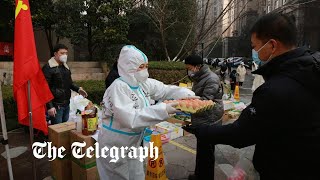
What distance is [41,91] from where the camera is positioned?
10.8 feet

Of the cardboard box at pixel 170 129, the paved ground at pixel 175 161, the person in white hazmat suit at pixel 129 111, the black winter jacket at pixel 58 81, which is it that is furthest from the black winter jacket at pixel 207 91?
the black winter jacket at pixel 58 81

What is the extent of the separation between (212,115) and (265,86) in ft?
7.18

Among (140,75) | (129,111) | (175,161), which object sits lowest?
(175,161)

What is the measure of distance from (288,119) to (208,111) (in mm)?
2129

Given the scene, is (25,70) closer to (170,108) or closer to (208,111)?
(170,108)

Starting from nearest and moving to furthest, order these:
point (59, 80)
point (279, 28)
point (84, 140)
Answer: point (279, 28) < point (84, 140) < point (59, 80)

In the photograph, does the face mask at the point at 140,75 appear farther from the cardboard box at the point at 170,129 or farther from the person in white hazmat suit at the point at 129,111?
the cardboard box at the point at 170,129

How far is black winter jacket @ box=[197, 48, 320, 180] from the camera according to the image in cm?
159

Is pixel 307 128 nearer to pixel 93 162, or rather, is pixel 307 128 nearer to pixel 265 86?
pixel 265 86

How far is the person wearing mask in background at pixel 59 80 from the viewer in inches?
187

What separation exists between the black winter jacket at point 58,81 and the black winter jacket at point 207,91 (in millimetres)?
2486

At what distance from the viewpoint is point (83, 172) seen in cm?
341

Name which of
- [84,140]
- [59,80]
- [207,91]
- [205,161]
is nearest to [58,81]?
[59,80]

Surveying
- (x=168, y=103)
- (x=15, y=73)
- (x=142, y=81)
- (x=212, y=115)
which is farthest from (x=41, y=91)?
(x=212, y=115)
